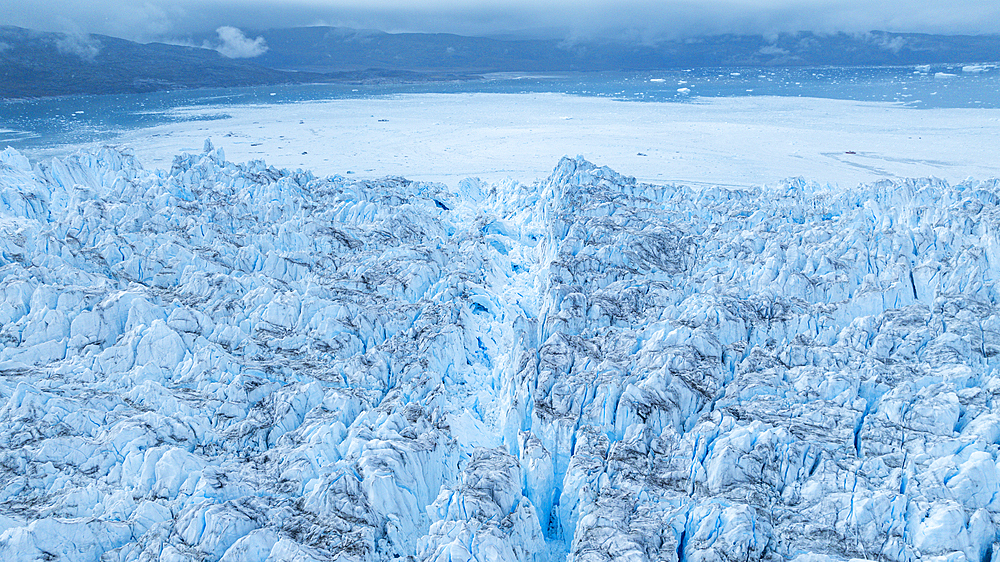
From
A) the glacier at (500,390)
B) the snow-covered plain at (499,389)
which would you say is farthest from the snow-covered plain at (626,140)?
the glacier at (500,390)

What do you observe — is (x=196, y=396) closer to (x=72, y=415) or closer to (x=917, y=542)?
(x=72, y=415)

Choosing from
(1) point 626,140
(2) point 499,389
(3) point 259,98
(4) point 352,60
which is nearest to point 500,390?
(2) point 499,389

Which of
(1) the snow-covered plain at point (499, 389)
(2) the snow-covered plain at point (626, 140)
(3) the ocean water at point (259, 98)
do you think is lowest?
(1) the snow-covered plain at point (499, 389)

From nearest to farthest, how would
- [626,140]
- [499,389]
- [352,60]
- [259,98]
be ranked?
[499,389], [626,140], [259,98], [352,60]

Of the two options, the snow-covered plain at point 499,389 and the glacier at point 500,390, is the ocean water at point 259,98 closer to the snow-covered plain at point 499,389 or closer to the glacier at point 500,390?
the glacier at point 500,390

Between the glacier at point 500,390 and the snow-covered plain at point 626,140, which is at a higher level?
the snow-covered plain at point 626,140

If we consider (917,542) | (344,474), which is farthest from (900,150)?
(344,474)

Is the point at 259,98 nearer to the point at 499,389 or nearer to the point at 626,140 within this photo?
the point at 626,140
